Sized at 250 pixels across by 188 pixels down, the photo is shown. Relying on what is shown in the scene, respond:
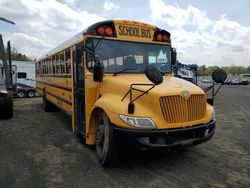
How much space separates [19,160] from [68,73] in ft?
7.50

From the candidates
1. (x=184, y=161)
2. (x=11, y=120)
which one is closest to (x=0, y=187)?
(x=184, y=161)

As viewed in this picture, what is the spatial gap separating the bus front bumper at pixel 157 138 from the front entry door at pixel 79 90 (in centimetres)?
163

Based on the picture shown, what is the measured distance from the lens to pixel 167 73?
5.37 m

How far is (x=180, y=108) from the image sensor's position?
12.7ft

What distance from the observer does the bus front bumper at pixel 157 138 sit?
3.63m

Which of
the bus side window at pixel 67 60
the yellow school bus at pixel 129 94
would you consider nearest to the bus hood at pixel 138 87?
the yellow school bus at pixel 129 94

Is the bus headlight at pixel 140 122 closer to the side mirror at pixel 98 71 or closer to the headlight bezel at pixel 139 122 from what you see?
the headlight bezel at pixel 139 122

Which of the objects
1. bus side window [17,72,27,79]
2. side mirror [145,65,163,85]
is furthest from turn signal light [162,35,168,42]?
bus side window [17,72,27,79]

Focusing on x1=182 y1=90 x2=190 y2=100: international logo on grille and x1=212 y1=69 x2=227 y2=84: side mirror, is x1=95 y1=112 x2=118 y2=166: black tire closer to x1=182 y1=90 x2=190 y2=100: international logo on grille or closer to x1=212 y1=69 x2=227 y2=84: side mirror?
x1=182 y1=90 x2=190 y2=100: international logo on grille

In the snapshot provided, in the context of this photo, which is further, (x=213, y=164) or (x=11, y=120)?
(x=11, y=120)

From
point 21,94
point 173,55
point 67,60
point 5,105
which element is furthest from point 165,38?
point 21,94

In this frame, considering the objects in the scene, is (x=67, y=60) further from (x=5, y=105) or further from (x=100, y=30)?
(x=5, y=105)

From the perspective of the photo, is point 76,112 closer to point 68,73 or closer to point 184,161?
point 68,73

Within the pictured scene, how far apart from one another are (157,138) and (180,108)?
0.57m
